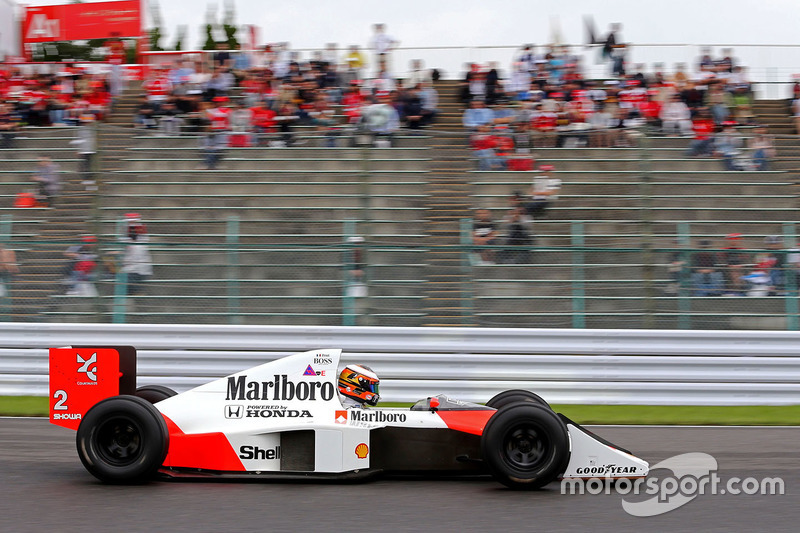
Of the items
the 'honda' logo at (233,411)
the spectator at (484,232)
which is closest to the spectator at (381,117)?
the spectator at (484,232)

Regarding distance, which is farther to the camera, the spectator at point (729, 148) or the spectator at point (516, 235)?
the spectator at point (729, 148)

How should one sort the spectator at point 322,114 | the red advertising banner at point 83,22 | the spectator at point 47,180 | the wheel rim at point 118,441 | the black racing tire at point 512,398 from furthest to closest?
the red advertising banner at point 83,22 → the spectator at point 322,114 → the spectator at point 47,180 → the black racing tire at point 512,398 → the wheel rim at point 118,441

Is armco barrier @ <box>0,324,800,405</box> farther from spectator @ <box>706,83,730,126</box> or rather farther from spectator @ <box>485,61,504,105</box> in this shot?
spectator @ <box>485,61,504,105</box>

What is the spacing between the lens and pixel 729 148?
1370 centimetres

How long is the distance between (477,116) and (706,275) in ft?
17.8

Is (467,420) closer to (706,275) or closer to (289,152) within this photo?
(706,275)

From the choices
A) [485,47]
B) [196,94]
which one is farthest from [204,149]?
[485,47]

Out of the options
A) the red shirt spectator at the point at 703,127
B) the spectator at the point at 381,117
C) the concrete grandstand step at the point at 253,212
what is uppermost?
the spectator at the point at 381,117

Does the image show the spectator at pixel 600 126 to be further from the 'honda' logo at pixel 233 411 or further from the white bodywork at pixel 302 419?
the 'honda' logo at pixel 233 411

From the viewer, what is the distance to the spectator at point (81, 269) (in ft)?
36.9

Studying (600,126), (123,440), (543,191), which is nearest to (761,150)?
(600,126)

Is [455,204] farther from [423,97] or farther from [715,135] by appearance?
[715,135]

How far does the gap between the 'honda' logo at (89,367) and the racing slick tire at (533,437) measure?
2943 mm

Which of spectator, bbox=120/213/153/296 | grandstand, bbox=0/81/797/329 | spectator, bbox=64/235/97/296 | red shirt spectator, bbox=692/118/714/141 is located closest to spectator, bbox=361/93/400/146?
grandstand, bbox=0/81/797/329
